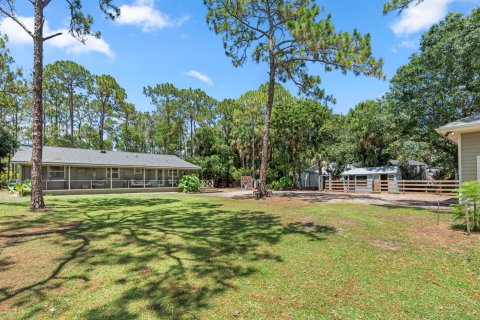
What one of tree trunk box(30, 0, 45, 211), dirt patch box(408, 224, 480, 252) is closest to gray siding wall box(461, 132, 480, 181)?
dirt patch box(408, 224, 480, 252)

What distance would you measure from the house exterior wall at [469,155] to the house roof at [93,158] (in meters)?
23.3

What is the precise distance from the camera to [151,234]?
6383 millimetres

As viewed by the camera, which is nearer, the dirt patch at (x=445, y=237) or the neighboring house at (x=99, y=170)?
the dirt patch at (x=445, y=237)

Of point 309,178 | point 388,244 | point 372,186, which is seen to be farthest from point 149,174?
point 388,244

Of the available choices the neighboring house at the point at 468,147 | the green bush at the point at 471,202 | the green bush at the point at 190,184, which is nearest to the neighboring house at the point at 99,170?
the green bush at the point at 190,184

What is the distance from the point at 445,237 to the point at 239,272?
16.2 feet

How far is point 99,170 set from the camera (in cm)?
2450

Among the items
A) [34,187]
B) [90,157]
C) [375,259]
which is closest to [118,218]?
[34,187]

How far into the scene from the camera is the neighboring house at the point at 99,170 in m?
20.9

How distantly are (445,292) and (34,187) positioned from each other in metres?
12.1

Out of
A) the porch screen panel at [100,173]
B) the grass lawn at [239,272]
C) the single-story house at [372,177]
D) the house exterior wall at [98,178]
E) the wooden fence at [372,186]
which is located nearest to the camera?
the grass lawn at [239,272]

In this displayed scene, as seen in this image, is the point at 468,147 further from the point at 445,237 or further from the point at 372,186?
the point at 372,186

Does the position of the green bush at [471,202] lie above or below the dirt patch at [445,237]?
above

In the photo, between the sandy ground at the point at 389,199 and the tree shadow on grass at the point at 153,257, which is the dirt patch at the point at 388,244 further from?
the sandy ground at the point at 389,199
